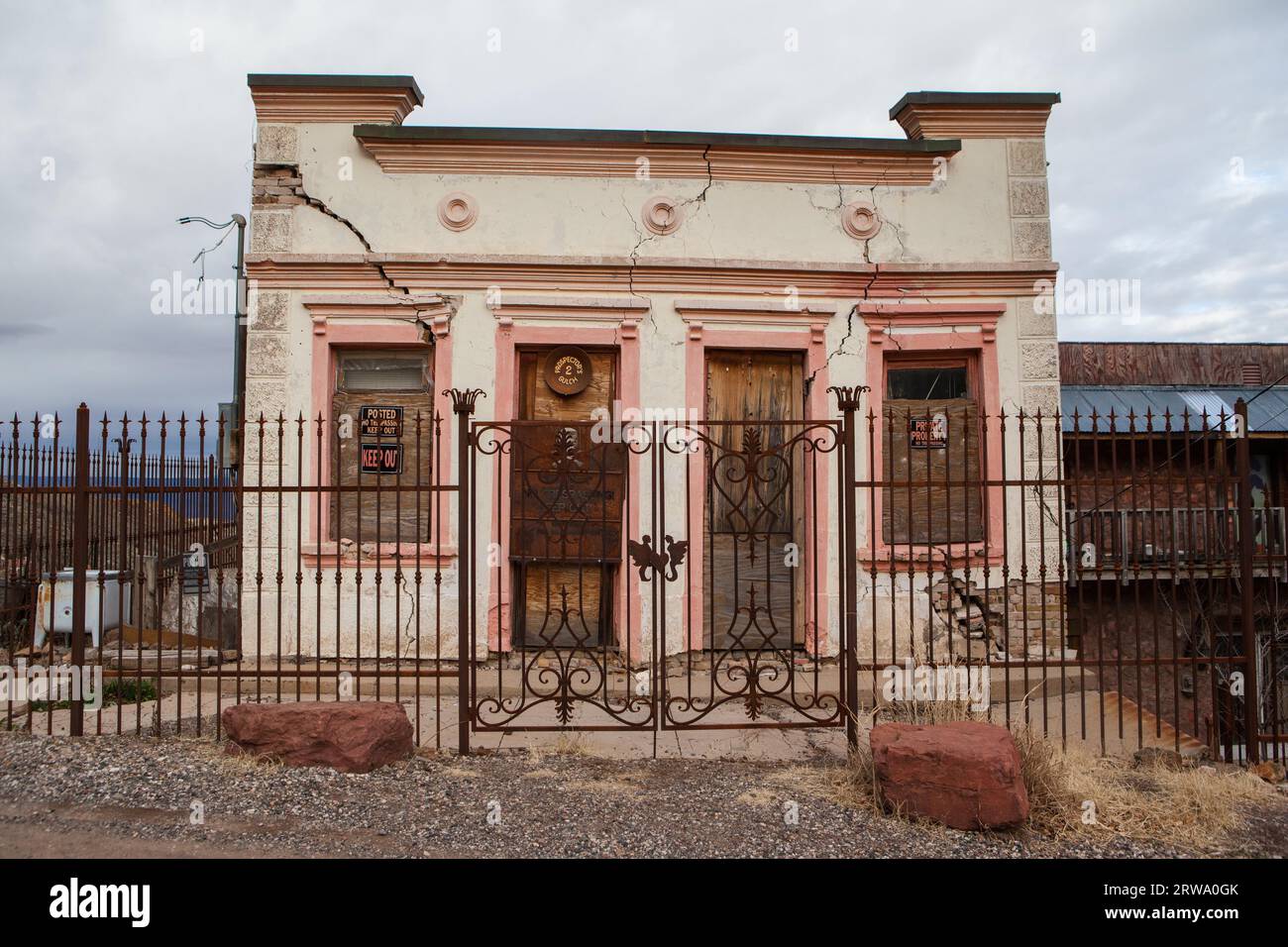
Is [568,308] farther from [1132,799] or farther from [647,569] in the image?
[1132,799]

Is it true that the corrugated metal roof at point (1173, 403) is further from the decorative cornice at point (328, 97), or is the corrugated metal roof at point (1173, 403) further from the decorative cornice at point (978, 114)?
the decorative cornice at point (328, 97)

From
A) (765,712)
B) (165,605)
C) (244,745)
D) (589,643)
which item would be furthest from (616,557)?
(165,605)

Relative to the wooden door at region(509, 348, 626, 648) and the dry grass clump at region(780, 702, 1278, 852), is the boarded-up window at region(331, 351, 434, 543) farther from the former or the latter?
the dry grass clump at region(780, 702, 1278, 852)

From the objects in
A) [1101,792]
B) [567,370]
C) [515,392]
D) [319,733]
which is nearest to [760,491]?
[567,370]

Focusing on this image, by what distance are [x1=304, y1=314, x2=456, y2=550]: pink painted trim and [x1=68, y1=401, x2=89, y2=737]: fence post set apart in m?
2.26

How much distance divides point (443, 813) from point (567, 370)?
4707mm

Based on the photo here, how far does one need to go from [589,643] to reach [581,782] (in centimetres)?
293

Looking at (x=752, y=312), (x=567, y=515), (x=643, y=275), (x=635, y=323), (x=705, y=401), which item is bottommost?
(x=567, y=515)

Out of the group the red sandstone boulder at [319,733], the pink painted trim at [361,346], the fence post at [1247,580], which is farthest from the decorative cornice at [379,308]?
the fence post at [1247,580]

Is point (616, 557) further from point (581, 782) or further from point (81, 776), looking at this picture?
point (81, 776)

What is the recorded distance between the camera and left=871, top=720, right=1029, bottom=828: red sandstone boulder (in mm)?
4555

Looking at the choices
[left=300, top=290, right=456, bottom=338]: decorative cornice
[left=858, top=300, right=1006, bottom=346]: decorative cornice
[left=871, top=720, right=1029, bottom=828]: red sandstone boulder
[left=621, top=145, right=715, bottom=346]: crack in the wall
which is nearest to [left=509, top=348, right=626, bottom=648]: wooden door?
[left=621, top=145, right=715, bottom=346]: crack in the wall

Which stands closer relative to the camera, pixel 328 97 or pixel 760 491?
pixel 328 97

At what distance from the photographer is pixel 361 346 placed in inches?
331
